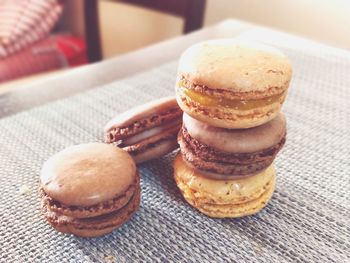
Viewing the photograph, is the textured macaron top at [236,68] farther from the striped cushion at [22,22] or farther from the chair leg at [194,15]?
the striped cushion at [22,22]

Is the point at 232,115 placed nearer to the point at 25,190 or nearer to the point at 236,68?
the point at 236,68

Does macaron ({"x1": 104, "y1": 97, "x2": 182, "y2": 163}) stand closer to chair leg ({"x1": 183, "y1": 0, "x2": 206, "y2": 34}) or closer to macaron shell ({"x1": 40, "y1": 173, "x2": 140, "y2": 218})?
macaron shell ({"x1": 40, "y1": 173, "x2": 140, "y2": 218})

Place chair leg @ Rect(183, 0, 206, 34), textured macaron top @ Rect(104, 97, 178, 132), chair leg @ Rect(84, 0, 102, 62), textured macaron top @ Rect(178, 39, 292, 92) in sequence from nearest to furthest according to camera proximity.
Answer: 1. textured macaron top @ Rect(178, 39, 292, 92)
2. textured macaron top @ Rect(104, 97, 178, 132)
3. chair leg @ Rect(183, 0, 206, 34)
4. chair leg @ Rect(84, 0, 102, 62)

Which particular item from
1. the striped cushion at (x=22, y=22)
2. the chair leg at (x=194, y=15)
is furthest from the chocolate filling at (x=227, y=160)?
the striped cushion at (x=22, y=22)

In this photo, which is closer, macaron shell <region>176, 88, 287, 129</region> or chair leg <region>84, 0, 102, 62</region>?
macaron shell <region>176, 88, 287, 129</region>

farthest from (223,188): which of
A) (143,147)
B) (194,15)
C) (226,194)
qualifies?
(194,15)

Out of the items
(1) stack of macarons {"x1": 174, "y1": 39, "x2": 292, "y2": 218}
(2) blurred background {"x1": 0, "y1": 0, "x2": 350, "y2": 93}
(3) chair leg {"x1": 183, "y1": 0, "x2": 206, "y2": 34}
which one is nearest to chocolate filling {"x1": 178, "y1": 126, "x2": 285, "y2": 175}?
(1) stack of macarons {"x1": 174, "y1": 39, "x2": 292, "y2": 218}

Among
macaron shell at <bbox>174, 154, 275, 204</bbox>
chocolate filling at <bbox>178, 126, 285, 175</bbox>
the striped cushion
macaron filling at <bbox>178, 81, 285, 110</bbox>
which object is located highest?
macaron filling at <bbox>178, 81, 285, 110</bbox>
